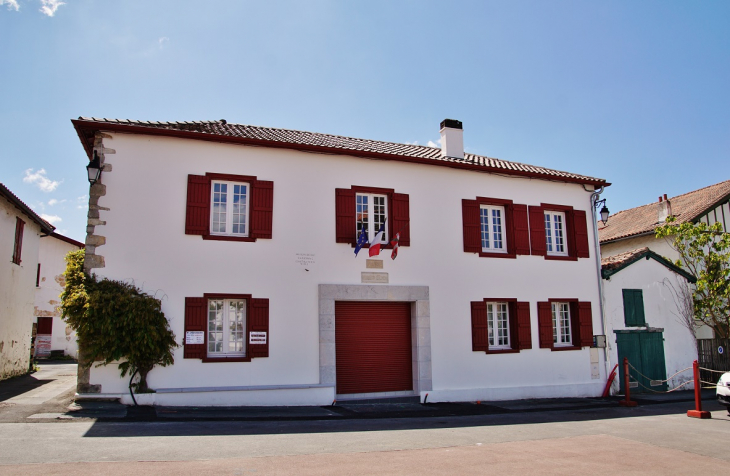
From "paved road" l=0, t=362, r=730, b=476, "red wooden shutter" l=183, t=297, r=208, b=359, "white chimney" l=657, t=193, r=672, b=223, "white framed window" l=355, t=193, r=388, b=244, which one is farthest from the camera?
"white chimney" l=657, t=193, r=672, b=223

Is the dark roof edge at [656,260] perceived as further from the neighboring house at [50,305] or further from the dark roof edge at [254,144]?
the neighboring house at [50,305]

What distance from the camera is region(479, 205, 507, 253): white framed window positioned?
14.8 meters

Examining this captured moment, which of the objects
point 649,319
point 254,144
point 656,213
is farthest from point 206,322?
point 656,213

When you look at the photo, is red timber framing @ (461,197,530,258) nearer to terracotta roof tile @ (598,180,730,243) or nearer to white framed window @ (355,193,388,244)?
white framed window @ (355,193,388,244)

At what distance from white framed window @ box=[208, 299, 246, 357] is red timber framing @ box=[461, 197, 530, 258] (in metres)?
5.95

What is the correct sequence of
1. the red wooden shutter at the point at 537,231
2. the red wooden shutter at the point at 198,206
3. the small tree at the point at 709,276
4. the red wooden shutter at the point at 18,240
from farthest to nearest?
the small tree at the point at 709,276 → the red wooden shutter at the point at 18,240 → the red wooden shutter at the point at 537,231 → the red wooden shutter at the point at 198,206

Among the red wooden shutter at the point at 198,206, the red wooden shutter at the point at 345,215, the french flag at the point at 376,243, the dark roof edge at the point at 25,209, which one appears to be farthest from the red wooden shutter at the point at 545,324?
the dark roof edge at the point at 25,209

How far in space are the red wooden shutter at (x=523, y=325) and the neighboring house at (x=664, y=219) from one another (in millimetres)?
7531

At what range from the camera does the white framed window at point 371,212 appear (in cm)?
1330

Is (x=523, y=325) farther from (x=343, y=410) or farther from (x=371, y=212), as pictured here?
(x=343, y=410)

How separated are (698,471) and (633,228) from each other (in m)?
16.7

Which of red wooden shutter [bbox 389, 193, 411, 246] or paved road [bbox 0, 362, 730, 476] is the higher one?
red wooden shutter [bbox 389, 193, 411, 246]

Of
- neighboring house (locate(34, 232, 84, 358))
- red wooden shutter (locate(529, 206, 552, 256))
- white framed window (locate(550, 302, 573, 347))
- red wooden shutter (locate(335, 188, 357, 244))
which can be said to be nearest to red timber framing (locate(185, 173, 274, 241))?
red wooden shutter (locate(335, 188, 357, 244))

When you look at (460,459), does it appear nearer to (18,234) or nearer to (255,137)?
(255,137)
